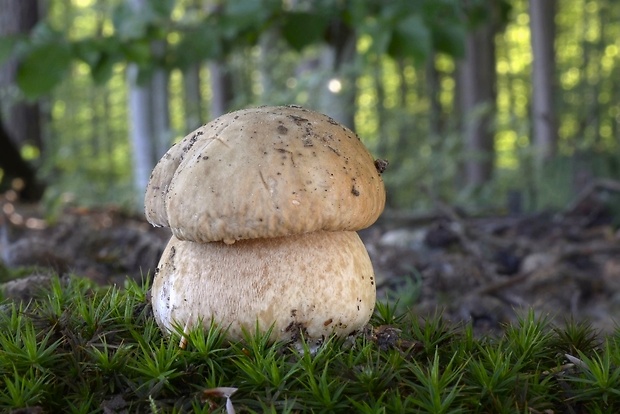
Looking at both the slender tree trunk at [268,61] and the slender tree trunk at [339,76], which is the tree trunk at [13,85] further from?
the slender tree trunk at [339,76]

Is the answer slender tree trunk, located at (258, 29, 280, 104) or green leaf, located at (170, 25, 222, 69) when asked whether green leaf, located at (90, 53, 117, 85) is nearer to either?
green leaf, located at (170, 25, 222, 69)

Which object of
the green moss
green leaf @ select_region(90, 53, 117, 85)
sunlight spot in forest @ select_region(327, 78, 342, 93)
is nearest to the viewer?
the green moss

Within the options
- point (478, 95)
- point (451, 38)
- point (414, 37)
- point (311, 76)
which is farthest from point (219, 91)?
point (414, 37)

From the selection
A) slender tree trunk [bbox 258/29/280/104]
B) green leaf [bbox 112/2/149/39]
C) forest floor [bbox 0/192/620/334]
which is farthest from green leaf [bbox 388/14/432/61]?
slender tree trunk [bbox 258/29/280/104]

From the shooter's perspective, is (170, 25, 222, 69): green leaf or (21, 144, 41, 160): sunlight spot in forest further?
(21, 144, 41, 160): sunlight spot in forest

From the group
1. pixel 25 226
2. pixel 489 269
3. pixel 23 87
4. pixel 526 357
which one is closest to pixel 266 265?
pixel 526 357

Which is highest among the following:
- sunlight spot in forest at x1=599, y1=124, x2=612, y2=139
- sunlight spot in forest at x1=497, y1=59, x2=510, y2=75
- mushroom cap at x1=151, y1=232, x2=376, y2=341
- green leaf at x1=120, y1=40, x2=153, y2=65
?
sunlight spot in forest at x1=497, y1=59, x2=510, y2=75
